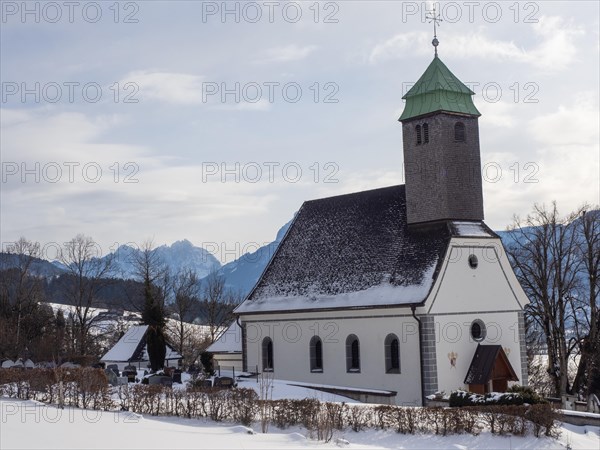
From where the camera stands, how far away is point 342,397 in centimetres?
3366

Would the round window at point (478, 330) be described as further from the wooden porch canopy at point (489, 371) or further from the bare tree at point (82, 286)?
the bare tree at point (82, 286)

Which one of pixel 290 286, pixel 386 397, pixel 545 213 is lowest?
pixel 386 397

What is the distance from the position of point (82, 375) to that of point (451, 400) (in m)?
12.9

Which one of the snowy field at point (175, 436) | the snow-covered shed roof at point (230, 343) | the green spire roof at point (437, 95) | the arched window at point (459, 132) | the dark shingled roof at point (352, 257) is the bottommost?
the snowy field at point (175, 436)

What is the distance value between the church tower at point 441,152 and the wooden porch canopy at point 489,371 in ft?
19.8

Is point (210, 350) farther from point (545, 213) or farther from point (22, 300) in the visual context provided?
point (22, 300)

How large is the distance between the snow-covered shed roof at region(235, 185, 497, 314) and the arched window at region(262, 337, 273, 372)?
66.4 inches

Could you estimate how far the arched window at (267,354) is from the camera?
39.9m

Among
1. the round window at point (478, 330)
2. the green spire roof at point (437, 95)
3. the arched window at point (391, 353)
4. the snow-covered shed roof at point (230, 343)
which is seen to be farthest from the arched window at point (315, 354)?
the green spire roof at point (437, 95)

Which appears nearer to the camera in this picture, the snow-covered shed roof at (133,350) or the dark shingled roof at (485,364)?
the dark shingled roof at (485,364)

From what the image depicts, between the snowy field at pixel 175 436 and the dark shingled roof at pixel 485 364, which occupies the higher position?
the dark shingled roof at pixel 485 364

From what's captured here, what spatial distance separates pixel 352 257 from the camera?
3800 centimetres

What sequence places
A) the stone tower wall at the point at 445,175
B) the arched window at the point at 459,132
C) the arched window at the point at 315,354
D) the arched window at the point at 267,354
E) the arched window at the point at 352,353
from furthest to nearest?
the arched window at the point at 267,354 → the arched window at the point at 315,354 → the arched window at the point at 459,132 → the arched window at the point at 352,353 → the stone tower wall at the point at 445,175

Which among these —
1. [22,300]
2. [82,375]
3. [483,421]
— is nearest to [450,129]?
[483,421]
